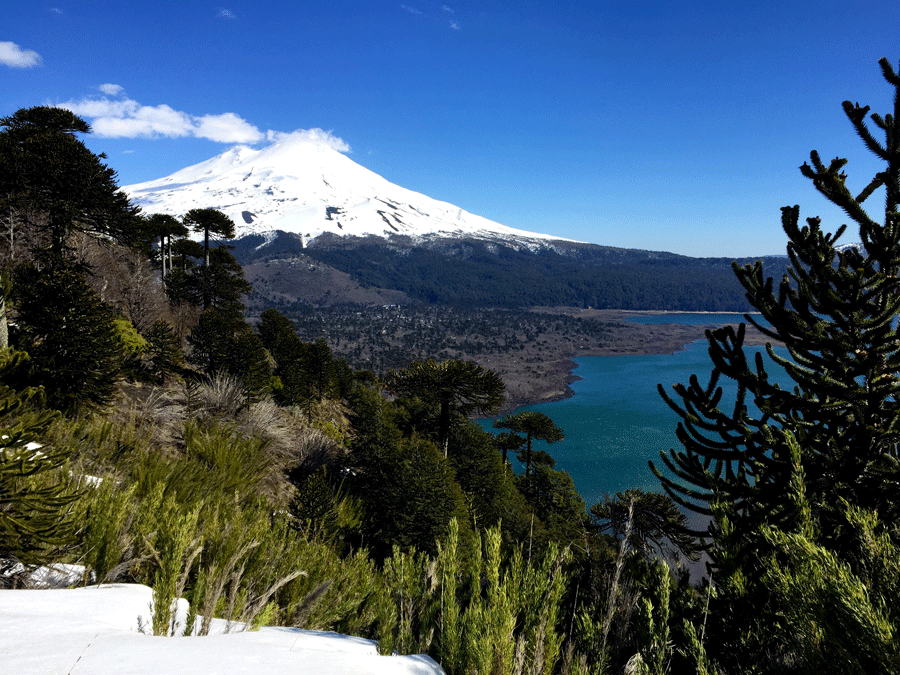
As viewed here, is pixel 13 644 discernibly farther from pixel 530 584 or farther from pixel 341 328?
pixel 341 328

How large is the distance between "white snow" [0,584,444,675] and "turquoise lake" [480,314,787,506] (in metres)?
23.7

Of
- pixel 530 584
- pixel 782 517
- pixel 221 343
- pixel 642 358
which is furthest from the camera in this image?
pixel 642 358

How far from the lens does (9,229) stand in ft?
41.8

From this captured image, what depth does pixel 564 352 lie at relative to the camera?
122125 millimetres

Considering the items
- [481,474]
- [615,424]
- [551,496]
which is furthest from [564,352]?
[481,474]

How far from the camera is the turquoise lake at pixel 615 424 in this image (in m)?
45.1

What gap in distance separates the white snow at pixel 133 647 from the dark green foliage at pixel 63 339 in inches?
214

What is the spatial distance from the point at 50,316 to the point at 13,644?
659cm

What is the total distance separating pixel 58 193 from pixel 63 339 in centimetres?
900

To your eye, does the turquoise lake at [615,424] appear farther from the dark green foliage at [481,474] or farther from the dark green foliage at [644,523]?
the dark green foliage at [644,523]

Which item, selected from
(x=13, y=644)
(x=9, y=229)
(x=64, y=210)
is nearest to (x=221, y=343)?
(x=64, y=210)

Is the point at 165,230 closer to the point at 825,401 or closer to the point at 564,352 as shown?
the point at 825,401

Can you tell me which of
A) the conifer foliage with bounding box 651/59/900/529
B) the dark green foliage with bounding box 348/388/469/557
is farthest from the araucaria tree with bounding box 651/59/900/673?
the dark green foliage with bounding box 348/388/469/557

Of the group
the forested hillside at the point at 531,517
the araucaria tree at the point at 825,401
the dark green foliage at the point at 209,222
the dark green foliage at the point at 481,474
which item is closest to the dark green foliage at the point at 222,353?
the forested hillside at the point at 531,517
